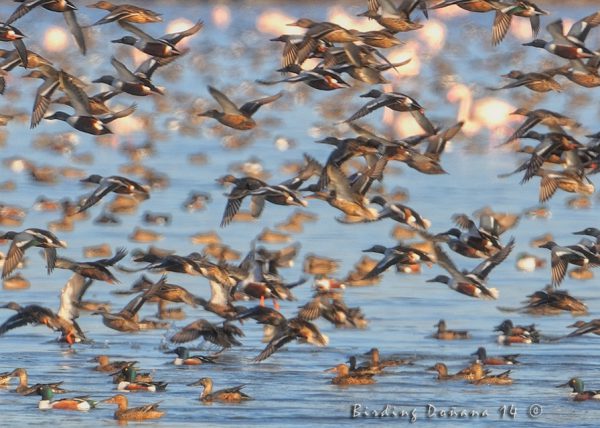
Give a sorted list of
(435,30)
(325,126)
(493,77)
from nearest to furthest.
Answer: (325,126)
(493,77)
(435,30)

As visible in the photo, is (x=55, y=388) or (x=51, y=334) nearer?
(x=55, y=388)

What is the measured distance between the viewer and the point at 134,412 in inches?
617

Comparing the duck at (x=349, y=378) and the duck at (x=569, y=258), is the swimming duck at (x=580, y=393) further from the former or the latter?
the duck at (x=349, y=378)

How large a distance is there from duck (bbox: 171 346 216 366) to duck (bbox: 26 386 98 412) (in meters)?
2.12

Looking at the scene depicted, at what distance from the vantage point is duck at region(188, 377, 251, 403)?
651 inches

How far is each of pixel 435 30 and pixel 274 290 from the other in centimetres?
5319

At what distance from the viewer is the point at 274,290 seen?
1733cm

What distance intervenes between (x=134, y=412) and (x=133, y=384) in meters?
1.20

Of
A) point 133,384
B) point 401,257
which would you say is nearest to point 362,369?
point 401,257

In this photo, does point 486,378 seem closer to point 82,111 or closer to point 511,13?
point 511,13

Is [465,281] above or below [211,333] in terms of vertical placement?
above

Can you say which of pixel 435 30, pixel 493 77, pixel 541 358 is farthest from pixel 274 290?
pixel 435 30

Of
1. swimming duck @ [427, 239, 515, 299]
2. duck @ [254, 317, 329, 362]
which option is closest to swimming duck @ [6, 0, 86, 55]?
duck @ [254, 317, 329, 362]

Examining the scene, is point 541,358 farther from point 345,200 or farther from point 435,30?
point 435,30
